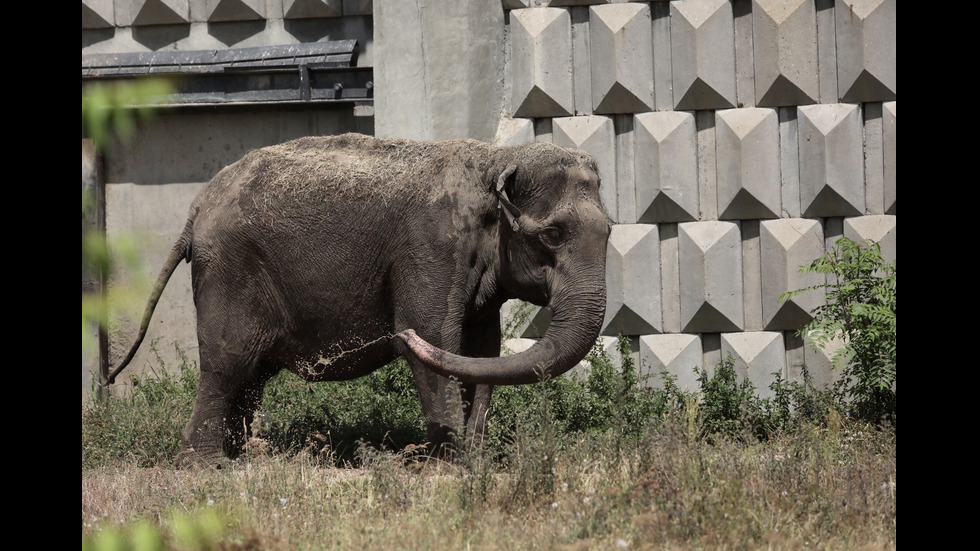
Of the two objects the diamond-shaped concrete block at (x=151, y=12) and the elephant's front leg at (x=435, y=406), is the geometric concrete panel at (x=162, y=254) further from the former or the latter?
the elephant's front leg at (x=435, y=406)

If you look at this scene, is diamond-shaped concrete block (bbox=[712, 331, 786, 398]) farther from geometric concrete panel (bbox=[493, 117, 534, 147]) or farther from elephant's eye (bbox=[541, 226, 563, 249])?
elephant's eye (bbox=[541, 226, 563, 249])

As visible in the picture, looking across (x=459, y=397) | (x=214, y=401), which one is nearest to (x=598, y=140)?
(x=459, y=397)

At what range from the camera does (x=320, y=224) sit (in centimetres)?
684

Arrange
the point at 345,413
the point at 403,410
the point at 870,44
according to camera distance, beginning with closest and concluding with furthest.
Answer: the point at 403,410
the point at 345,413
the point at 870,44

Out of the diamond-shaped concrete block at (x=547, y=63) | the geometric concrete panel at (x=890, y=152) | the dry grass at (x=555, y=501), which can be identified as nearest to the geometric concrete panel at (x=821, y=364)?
the geometric concrete panel at (x=890, y=152)

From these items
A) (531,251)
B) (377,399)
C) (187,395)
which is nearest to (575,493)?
(531,251)

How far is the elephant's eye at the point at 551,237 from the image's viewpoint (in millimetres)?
6340

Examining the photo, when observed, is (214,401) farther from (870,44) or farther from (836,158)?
(870,44)

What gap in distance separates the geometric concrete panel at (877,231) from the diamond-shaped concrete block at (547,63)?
2.78 meters

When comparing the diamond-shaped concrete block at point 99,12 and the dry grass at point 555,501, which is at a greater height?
the diamond-shaped concrete block at point 99,12

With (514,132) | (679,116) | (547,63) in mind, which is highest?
(547,63)

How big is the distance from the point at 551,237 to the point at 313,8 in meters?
4.93

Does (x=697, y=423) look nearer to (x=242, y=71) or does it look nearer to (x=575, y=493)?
(x=575, y=493)

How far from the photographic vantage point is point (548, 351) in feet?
A: 20.1
